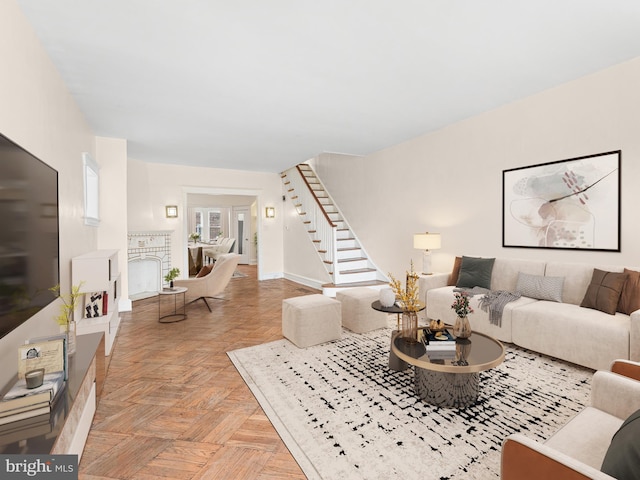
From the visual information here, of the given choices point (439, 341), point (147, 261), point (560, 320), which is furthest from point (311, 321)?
point (147, 261)

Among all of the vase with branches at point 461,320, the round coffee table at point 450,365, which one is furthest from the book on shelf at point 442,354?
the vase with branches at point 461,320

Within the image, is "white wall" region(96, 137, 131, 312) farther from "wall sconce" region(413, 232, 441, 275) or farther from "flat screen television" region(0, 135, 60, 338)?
"wall sconce" region(413, 232, 441, 275)

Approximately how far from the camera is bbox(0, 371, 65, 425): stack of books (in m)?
1.37

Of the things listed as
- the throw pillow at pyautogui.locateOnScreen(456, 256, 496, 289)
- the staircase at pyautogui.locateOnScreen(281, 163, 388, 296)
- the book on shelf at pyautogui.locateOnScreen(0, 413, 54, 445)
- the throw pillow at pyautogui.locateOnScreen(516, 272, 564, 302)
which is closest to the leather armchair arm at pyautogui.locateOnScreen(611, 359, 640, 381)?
the throw pillow at pyautogui.locateOnScreen(516, 272, 564, 302)

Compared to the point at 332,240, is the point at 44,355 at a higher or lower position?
lower

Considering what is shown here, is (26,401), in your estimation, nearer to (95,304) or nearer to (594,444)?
(95,304)

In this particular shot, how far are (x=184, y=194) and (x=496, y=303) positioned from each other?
614 cm

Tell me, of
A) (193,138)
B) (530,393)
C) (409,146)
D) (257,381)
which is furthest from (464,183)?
(193,138)

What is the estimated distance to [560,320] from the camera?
2852mm

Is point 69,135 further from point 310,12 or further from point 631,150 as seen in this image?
point 631,150

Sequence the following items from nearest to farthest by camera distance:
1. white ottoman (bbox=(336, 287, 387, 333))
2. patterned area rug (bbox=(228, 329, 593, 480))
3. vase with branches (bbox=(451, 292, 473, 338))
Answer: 1. patterned area rug (bbox=(228, 329, 593, 480))
2. vase with branches (bbox=(451, 292, 473, 338))
3. white ottoman (bbox=(336, 287, 387, 333))

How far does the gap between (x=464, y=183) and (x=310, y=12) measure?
3.22m

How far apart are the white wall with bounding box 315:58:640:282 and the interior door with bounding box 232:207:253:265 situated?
16.7ft

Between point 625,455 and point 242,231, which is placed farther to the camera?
point 242,231
